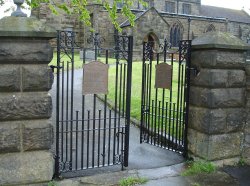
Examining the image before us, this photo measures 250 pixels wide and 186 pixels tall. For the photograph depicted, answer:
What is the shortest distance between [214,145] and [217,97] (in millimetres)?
A: 883

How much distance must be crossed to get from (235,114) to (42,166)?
361cm

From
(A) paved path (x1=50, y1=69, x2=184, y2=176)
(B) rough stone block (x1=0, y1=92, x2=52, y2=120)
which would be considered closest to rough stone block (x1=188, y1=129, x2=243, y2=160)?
(A) paved path (x1=50, y1=69, x2=184, y2=176)

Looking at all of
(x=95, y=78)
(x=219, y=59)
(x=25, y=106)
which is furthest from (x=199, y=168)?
(x=25, y=106)

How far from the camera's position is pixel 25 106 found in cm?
446

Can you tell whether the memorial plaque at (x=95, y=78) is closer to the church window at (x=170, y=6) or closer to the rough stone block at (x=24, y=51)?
the rough stone block at (x=24, y=51)

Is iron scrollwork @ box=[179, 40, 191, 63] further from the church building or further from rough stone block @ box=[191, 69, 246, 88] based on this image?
the church building

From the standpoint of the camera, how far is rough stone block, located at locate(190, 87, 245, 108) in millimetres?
5641

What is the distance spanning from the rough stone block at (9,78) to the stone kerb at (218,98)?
3201 mm

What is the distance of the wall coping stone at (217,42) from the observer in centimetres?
549

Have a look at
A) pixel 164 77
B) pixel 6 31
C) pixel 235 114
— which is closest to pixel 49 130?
pixel 6 31

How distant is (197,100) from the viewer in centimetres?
590

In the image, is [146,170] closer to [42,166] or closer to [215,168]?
[215,168]

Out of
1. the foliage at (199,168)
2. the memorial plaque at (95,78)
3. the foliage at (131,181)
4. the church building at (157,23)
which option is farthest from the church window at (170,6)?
the foliage at (131,181)

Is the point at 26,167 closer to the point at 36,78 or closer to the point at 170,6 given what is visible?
the point at 36,78
